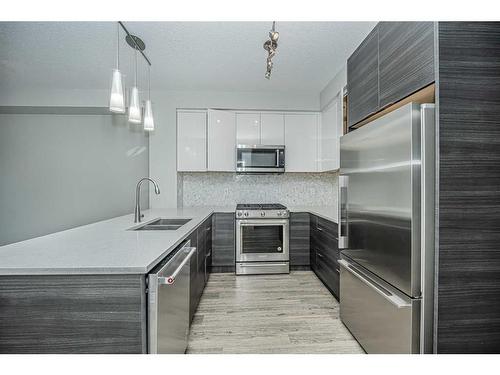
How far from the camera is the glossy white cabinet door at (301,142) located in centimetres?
377

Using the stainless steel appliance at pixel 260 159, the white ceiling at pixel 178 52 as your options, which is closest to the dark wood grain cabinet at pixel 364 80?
the white ceiling at pixel 178 52

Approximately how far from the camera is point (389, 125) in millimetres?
1423

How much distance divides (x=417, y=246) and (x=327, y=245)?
1.63 metres

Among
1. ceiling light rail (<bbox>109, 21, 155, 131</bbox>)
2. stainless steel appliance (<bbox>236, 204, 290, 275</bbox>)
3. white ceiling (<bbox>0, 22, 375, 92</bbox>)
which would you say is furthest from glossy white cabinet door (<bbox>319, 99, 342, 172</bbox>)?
ceiling light rail (<bbox>109, 21, 155, 131</bbox>)

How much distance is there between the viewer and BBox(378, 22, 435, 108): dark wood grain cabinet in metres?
1.23

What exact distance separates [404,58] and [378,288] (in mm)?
1294

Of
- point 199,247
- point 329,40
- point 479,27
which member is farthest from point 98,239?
point 329,40

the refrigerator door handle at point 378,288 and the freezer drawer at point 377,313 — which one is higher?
the refrigerator door handle at point 378,288

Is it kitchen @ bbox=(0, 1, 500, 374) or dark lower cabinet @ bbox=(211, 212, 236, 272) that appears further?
dark lower cabinet @ bbox=(211, 212, 236, 272)

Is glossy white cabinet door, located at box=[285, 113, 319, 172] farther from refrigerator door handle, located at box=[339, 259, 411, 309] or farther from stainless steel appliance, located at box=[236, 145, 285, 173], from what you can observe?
refrigerator door handle, located at box=[339, 259, 411, 309]

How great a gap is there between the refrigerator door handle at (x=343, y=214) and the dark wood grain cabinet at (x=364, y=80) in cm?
50

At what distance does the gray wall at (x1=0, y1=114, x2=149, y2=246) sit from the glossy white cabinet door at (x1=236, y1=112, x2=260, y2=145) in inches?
50.9

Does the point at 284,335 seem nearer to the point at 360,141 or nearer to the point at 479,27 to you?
the point at 360,141

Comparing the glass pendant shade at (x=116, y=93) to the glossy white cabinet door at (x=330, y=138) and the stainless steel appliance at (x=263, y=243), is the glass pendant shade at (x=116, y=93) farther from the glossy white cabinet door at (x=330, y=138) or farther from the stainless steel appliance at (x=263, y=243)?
the glossy white cabinet door at (x=330, y=138)
